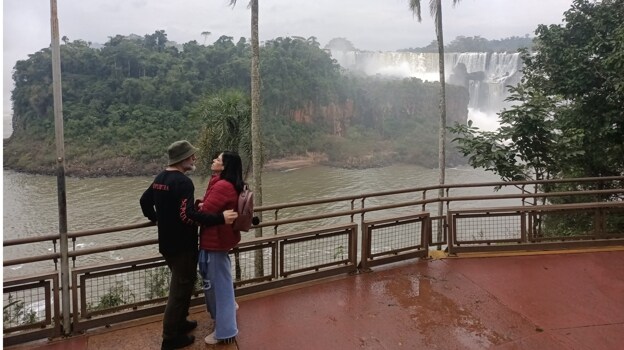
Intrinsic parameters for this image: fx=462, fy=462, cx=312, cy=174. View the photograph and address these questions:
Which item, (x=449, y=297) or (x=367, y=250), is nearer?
(x=449, y=297)

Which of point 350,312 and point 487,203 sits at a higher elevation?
point 350,312

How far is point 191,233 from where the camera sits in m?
3.07

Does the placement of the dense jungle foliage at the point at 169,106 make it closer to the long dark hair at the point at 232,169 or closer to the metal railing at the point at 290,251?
the metal railing at the point at 290,251

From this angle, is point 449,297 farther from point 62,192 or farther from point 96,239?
point 96,239

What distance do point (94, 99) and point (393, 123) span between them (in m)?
45.3

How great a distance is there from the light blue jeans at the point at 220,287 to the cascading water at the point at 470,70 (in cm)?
5457

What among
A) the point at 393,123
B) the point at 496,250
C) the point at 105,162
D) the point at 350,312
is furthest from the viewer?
the point at 393,123

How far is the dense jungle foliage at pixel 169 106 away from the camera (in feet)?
163

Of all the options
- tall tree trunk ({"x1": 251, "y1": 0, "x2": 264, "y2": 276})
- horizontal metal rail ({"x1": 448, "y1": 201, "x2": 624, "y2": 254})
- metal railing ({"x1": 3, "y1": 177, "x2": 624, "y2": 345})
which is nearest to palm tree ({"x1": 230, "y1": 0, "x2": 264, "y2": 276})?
tall tree trunk ({"x1": 251, "y1": 0, "x2": 264, "y2": 276})

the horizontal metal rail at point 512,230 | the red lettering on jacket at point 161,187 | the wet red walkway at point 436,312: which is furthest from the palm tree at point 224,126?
the red lettering on jacket at point 161,187

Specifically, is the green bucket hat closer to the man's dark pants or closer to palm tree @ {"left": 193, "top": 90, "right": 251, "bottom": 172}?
the man's dark pants

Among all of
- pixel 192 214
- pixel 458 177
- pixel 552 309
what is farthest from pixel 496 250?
pixel 458 177

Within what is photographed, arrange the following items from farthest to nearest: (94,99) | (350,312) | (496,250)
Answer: (94,99)
(496,250)
(350,312)

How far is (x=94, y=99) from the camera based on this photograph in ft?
176
